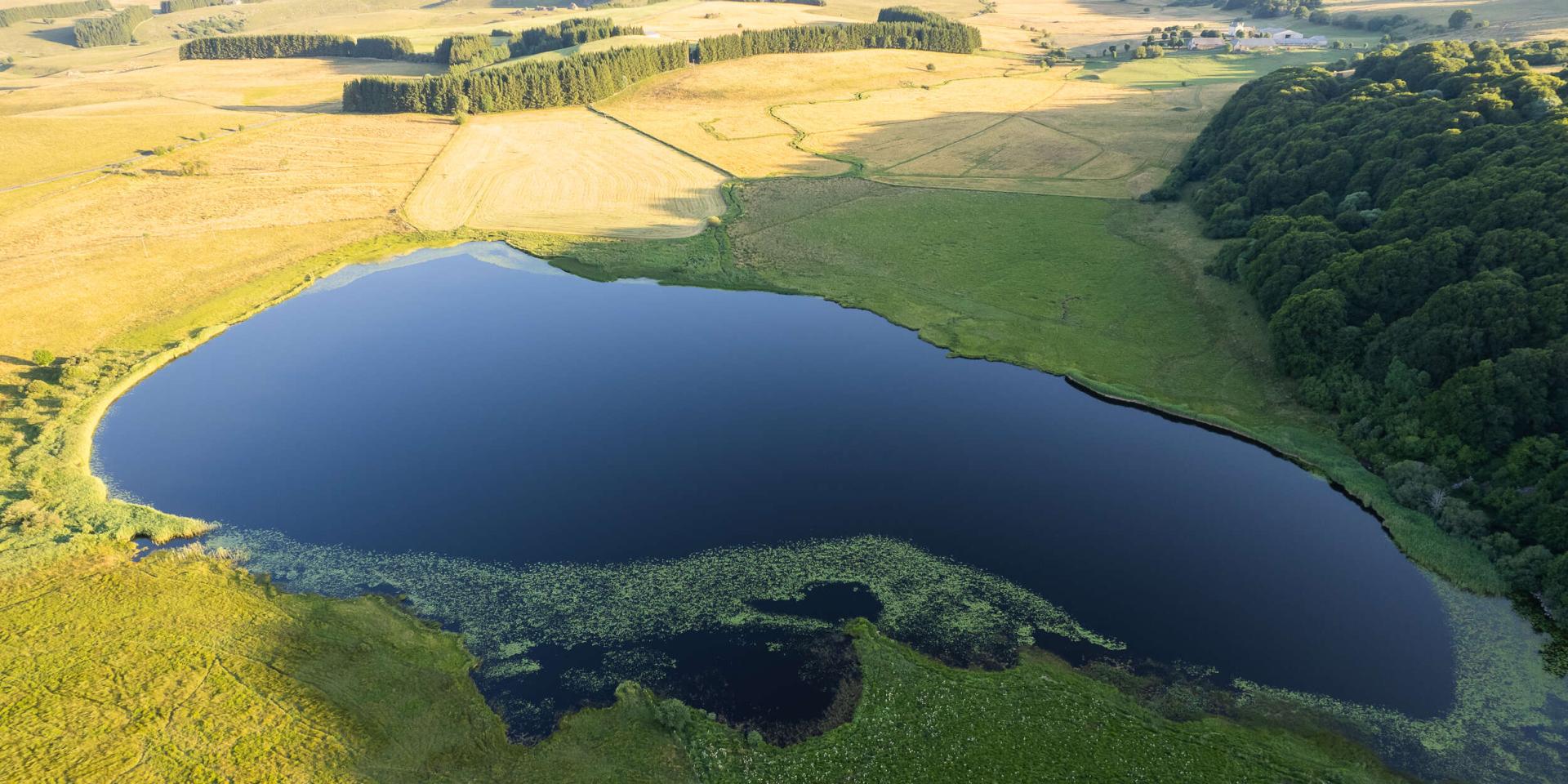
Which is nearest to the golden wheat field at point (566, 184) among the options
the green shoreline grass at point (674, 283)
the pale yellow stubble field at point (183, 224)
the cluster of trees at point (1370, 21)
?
the green shoreline grass at point (674, 283)

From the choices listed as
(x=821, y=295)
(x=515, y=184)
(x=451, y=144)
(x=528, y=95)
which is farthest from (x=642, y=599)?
(x=528, y=95)

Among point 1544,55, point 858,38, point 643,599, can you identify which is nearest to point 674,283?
point 643,599

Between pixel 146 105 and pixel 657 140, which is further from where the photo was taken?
pixel 146 105

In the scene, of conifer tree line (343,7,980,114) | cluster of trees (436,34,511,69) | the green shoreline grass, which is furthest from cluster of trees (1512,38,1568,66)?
cluster of trees (436,34,511,69)

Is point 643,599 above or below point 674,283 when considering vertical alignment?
below

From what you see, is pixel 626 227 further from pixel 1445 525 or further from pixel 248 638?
pixel 1445 525

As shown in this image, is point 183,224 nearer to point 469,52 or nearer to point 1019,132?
point 469,52
